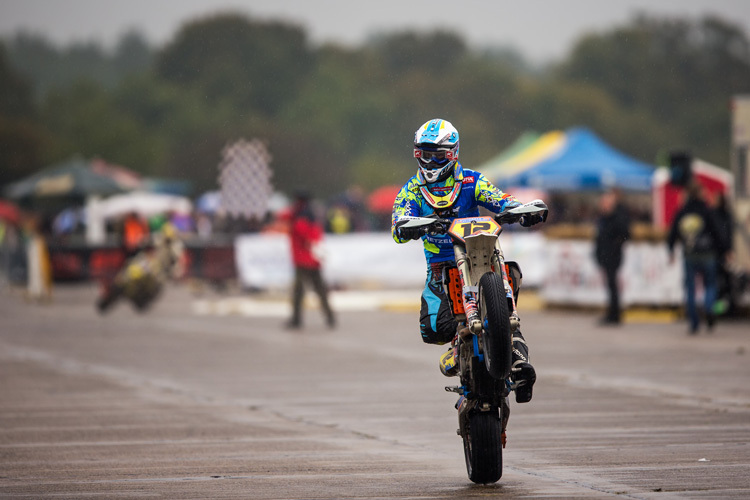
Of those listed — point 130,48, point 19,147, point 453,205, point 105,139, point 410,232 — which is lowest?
point 410,232

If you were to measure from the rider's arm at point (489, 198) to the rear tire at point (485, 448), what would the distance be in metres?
1.38

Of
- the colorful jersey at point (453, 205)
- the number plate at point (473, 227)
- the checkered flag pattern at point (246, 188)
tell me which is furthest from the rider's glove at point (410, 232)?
the checkered flag pattern at point (246, 188)

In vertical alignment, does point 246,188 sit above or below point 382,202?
above

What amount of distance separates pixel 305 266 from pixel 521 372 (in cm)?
1439

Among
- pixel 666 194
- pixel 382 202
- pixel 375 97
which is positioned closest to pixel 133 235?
pixel 666 194

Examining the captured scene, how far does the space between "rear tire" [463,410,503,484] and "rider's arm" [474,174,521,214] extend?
1.38 meters

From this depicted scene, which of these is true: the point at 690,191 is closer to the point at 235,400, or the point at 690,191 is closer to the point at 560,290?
the point at 560,290

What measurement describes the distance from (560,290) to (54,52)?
156355 mm

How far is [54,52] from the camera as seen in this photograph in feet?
570

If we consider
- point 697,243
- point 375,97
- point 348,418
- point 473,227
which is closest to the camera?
point 473,227

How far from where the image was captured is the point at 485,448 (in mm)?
7879

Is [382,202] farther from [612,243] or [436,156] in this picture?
[436,156]

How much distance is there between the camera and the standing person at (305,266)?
72.7 feet

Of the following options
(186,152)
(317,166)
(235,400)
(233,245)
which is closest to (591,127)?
(317,166)
